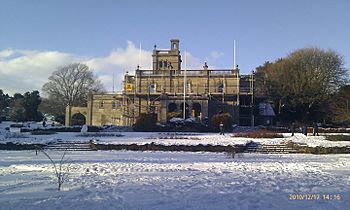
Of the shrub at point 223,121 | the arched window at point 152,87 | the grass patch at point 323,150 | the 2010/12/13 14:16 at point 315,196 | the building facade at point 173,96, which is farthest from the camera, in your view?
the arched window at point 152,87

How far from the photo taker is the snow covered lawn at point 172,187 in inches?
287

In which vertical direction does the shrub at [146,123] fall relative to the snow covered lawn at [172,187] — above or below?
above

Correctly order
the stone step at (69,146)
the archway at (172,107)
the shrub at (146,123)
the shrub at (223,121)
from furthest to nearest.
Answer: the archway at (172,107)
the shrub at (146,123)
the shrub at (223,121)
the stone step at (69,146)

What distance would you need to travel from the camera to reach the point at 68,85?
2504 inches

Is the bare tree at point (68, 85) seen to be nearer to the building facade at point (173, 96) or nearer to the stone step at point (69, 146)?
the building facade at point (173, 96)

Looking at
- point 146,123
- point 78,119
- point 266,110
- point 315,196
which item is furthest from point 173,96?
point 315,196

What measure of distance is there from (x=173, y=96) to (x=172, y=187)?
39.2 meters

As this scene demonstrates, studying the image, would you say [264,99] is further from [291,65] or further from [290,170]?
[290,170]

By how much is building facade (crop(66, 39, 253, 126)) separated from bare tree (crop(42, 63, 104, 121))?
2822 mm

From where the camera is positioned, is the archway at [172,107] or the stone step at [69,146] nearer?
the stone step at [69,146]

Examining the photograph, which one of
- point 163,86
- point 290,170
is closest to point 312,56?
point 163,86

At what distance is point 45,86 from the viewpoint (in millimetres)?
63625

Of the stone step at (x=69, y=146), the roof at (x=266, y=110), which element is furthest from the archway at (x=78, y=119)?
the stone step at (x=69, y=146)

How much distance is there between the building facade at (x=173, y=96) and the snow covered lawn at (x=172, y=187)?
35.9 metres
